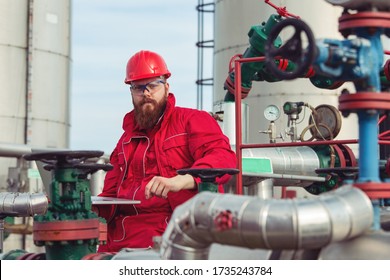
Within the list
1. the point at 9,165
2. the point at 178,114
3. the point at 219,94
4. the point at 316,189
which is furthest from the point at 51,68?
the point at 178,114

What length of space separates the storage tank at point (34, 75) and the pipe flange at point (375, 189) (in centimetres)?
1315

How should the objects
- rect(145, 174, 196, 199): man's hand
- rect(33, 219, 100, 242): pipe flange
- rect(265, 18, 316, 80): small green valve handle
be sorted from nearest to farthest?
1. rect(265, 18, 316, 80): small green valve handle
2. rect(33, 219, 100, 242): pipe flange
3. rect(145, 174, 196, 199): man's hand

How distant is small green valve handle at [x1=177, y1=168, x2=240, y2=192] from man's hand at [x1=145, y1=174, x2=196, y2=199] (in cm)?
9

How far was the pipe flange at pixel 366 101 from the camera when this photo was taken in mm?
2988

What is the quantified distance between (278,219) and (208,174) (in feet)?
5.23

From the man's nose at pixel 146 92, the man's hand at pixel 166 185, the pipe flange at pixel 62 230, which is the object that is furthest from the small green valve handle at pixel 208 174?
the man's nose at pixel 146 92

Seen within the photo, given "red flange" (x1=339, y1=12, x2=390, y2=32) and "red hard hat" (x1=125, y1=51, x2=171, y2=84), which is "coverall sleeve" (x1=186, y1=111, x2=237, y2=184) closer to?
"red hard hat" (x1=125, y1=51, x2=171, y2=84)

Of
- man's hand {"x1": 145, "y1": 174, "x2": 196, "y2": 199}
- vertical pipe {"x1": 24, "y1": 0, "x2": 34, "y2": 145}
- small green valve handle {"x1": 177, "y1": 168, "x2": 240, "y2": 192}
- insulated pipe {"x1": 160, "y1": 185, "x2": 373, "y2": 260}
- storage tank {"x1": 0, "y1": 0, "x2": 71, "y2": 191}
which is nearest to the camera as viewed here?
insulated pipe {"x1": 160, "y1": 185, "x2": 373, "y2": 260}

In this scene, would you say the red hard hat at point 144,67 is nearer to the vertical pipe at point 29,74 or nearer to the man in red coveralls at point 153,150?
the man in red coveralls at point 153,150

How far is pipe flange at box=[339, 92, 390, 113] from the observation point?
118 inches

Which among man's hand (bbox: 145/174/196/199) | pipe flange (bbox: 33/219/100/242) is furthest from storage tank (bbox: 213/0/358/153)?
pipe flange (bbox: 33/219/100/242)

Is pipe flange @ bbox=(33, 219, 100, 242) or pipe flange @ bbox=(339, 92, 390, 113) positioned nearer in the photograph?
pipe flange @ bbox=(339, 92, 390, 113)

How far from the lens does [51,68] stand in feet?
55.6
